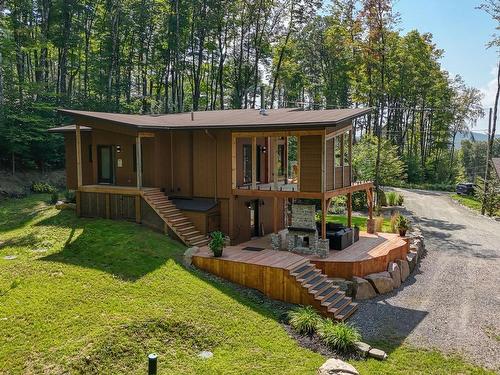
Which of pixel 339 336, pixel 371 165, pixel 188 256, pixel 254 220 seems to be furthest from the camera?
pixel 371 165

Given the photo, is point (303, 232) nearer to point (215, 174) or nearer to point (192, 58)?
point (215, 174)

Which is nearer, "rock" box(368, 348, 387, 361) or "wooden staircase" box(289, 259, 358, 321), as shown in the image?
"rock" box(368, 348, 387, 361)

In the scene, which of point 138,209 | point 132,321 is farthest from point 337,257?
point 138,209

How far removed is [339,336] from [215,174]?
323 inches

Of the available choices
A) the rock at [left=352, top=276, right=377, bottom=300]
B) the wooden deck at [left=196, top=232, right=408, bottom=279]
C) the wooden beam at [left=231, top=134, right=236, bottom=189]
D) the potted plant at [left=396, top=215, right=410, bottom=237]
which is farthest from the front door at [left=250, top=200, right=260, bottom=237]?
the potted plant at [left=396, top=215, right=410, bottom=237]

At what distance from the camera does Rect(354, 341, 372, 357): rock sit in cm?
940

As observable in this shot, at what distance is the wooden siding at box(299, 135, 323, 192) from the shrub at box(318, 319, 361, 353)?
5.07 metres

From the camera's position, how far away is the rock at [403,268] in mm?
14762

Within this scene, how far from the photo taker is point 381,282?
13.4 metres

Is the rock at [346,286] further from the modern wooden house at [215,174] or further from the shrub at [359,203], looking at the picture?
the shrub at [359,203]

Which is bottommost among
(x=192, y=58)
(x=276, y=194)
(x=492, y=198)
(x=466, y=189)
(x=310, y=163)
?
(x=492, y=198)

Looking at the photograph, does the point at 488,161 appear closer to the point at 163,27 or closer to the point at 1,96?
the point at 163,27

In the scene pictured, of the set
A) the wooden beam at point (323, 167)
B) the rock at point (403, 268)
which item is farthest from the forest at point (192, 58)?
the rock at point (403, 268)

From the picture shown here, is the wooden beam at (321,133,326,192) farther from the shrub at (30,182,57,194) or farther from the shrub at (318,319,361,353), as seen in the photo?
the shrub at (30,182,57,194)
